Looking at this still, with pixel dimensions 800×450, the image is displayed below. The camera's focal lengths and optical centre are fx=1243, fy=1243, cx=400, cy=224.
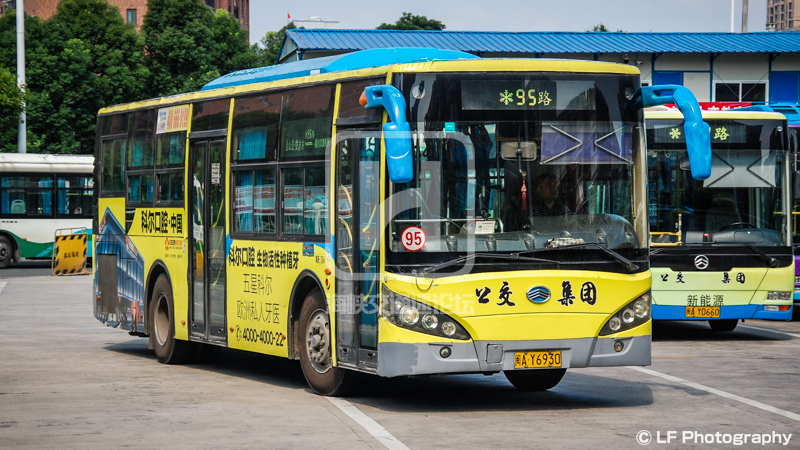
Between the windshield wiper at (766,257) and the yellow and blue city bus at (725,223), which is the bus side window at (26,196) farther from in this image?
the windshield wiper at (766,257)

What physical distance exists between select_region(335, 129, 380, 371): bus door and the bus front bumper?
299 millimetres

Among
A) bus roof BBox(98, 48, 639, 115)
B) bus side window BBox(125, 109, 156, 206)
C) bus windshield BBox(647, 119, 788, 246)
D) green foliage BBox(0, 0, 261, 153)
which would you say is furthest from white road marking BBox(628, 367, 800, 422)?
green foliage BBox(0, 0, 261, 153)

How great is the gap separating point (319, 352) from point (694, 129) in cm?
384

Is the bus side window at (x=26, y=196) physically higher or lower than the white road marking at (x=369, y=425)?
higher

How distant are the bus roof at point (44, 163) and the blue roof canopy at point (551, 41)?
10.1 metres

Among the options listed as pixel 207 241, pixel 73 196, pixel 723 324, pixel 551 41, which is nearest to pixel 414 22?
pixel 551 41

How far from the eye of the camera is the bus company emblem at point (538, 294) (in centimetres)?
1008

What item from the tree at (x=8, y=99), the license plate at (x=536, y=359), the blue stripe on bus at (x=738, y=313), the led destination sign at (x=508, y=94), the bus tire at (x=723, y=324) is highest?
the tree at (x=8, y=99)

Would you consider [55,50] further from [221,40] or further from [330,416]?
[330,416]

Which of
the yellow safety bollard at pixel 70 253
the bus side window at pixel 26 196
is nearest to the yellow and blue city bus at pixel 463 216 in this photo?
the yellow safety bollard at pixel 70 253

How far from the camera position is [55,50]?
5766cm

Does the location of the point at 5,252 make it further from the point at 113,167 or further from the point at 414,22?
the point at 414,22

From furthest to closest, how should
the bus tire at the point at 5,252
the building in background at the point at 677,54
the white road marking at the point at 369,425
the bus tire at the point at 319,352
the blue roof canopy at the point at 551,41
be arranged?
the building in background at the point at 677,54 → the blue roof canopy at the point at 551,41 → the bus tire at the point at 5,252 → the bus tire at the point at 319,352 → the white road marking at the point at 369,425

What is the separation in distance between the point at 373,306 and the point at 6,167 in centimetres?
2969
